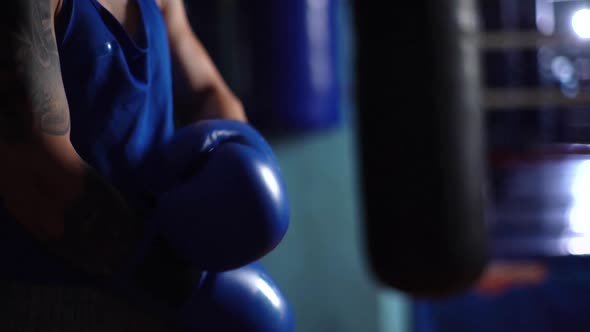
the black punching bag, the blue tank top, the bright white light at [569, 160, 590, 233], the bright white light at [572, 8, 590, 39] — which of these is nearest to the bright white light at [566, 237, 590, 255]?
the bright white light at [569, 160, 590, 233]

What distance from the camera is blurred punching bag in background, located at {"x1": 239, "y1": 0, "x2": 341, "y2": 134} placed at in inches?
49.4

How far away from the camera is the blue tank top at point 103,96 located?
0.52 metres

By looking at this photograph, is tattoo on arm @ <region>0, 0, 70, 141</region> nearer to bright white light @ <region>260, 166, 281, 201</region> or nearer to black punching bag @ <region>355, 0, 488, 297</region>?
bright white light @ <region>260, 166, 281, 201</region>

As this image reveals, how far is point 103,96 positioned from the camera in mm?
538

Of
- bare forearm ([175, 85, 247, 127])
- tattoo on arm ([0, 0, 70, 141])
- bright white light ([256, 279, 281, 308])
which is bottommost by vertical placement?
bright white light ([256, 279, 281, 308])

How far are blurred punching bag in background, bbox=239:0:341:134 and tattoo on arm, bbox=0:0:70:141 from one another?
761 millimetres

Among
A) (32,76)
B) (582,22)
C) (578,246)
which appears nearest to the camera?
(32,76)

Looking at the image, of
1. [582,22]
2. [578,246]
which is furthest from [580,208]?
[582,22]

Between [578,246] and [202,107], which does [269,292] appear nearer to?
[202,107]

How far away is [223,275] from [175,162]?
104 mm

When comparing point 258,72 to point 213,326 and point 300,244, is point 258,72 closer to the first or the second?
point 300,244

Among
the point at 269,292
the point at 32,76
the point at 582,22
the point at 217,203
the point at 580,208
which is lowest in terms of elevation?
the point at 580,208

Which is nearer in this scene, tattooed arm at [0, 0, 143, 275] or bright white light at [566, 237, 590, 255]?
tattooed arm at [0, 0, 143, 275]

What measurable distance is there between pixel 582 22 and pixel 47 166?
4132 mm
